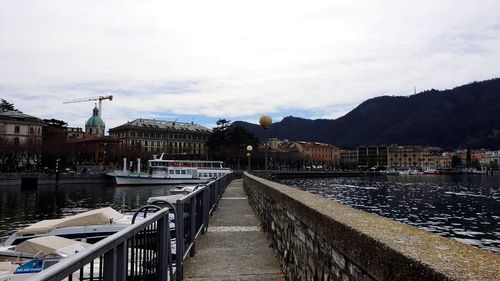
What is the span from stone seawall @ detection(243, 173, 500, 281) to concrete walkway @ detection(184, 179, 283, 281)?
1.41 m

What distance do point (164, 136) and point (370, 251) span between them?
5761 inches

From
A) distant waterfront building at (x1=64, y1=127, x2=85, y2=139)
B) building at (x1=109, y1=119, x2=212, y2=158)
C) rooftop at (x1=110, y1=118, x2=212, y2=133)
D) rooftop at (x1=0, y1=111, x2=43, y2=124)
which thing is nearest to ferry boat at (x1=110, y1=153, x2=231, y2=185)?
rooftop at (x1=0, y1=111, x2=43, y2=124)

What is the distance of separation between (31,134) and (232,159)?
5482 centimetres

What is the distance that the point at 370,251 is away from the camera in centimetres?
305

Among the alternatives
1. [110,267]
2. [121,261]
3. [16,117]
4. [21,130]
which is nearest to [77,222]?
[121,261]

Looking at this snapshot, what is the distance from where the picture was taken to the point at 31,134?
346 ft

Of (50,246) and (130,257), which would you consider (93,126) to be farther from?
(130,257)

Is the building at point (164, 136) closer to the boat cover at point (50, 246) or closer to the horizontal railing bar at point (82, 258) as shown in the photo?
the boat cover at point (50, 246)

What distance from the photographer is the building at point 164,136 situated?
453ft

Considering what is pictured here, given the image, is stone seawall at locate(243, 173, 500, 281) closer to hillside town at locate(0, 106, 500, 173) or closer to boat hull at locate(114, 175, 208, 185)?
boat hull at locate(114, 175, 208, 185)

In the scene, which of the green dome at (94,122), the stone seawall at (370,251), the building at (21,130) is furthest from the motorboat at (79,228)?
the green dome at (94,122)

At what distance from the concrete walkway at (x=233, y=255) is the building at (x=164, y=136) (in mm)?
120329

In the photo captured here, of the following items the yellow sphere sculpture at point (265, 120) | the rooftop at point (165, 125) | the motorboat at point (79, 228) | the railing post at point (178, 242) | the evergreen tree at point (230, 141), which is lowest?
the motorboat at point (79, 228)

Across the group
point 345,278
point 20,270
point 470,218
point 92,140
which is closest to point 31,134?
point 92,140
